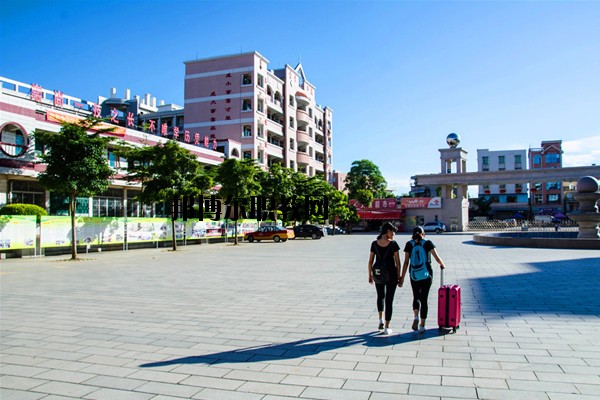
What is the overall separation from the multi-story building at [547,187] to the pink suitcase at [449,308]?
83.3 metres

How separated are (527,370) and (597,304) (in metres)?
4.92

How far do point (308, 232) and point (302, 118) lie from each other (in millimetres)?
23304

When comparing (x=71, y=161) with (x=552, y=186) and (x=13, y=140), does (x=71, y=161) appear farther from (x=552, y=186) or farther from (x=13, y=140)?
(x=552, y=186)

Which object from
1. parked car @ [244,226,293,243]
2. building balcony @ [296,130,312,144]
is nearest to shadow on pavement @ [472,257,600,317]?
parked car @ [244,226,293,243]

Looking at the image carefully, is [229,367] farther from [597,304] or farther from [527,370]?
[597,304]

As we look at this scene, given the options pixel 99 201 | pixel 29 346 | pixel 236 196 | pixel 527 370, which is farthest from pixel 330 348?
pixel 99 201

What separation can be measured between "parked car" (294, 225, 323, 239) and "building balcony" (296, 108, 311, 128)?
2253 centimetres

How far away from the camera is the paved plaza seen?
466cm

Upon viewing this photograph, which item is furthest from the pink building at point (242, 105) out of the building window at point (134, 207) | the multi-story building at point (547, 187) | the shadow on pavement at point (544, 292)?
the multi-story building at point (547, 187)

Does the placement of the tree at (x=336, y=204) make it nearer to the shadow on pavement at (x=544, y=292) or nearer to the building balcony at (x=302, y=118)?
the building balcony at (x=302, y=118)

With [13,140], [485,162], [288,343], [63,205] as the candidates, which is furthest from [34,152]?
[485,162]

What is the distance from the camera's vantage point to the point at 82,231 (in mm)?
24031

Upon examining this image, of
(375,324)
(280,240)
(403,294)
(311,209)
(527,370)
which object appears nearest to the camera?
(527,370)

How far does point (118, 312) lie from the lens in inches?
343
